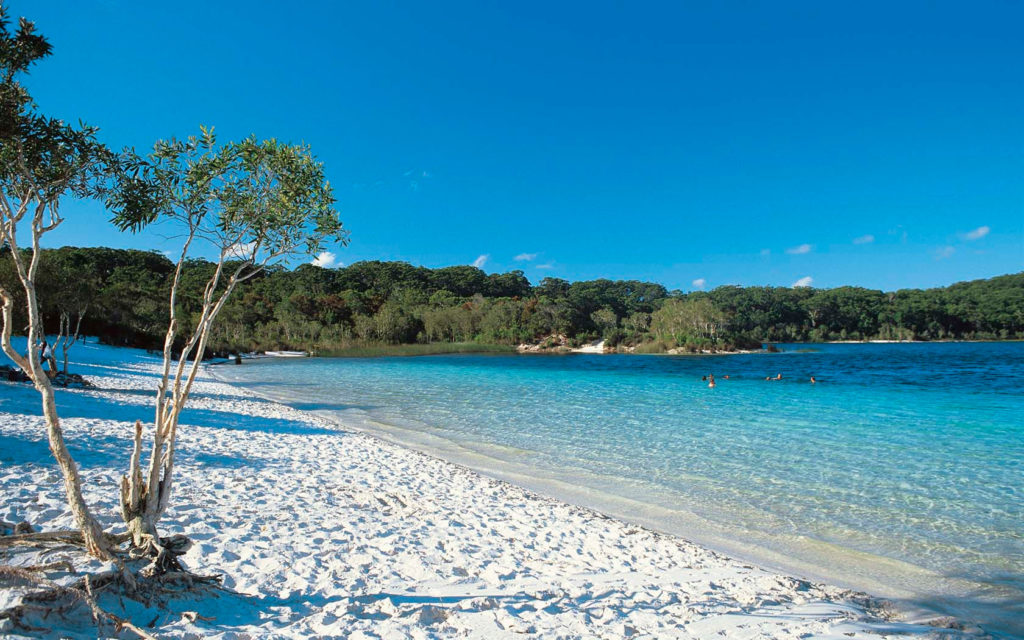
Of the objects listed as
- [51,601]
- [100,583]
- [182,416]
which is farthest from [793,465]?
[182,416]

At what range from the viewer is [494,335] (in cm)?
8369

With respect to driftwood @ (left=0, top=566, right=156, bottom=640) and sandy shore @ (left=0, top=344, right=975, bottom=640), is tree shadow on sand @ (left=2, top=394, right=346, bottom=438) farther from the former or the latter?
driftwood @ (left=0, top=566, right=156, bottom=640)

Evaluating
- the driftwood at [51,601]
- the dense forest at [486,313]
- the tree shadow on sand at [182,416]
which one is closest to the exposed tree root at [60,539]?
the driftwood at [51,601]

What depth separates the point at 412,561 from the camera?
505 centimetres

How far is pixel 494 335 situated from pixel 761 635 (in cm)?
8008

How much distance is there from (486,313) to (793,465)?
7848 cm

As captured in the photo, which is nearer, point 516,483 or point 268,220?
point 268,220

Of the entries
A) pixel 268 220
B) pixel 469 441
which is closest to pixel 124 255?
pixel 469 441

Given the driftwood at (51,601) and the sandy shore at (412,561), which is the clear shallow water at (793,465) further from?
the driftwood at (51,601)

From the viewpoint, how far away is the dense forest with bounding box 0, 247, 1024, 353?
70688 mm

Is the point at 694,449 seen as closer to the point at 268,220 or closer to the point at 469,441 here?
the point at 469,441

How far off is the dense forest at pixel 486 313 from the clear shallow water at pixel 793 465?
4371 centimetres

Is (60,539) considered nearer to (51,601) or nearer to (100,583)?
(100,583)

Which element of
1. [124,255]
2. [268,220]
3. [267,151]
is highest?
[124,255]
